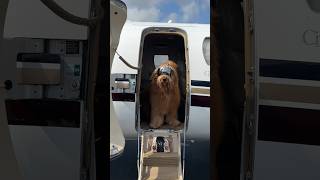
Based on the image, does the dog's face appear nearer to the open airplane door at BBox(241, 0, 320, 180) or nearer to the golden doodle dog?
the golden doodle dog

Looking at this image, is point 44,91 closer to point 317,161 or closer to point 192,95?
point 317,161

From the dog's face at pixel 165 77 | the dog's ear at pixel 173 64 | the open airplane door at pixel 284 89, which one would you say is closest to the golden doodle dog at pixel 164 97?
the dog's face at pixel 165 77

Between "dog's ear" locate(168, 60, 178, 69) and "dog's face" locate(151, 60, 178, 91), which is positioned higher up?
"dog's ear" locate(168, 60, 178, 69)

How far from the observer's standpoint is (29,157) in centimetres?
282

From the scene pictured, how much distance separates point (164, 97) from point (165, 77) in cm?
37

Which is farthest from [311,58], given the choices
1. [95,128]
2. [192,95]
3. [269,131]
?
[192,95]

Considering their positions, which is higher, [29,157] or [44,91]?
[44,91]

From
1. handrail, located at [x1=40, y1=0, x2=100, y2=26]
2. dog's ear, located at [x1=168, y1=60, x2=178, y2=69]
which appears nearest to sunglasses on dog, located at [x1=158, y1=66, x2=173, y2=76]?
dog's ear, located at [x1=168, y1=60, x2=178, y2=69]

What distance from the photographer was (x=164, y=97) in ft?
28.0

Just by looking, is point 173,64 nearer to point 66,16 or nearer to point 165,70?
point 165,70

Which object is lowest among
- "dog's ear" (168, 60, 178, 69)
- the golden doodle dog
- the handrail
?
the golden doodle dog

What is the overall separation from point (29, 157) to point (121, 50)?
561 centimetres

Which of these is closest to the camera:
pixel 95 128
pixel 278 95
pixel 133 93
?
pixel 278 95

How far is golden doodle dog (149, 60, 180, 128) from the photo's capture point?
333 inches
